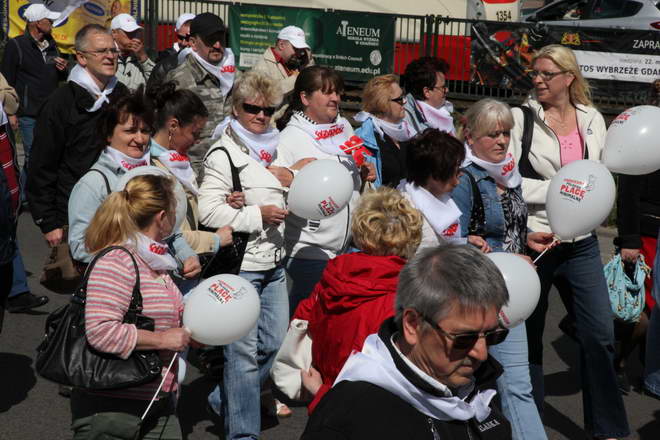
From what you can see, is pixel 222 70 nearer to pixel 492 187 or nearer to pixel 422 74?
pixel 422 74

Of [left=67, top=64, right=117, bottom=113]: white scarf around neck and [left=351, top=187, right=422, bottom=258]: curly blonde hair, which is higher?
[left=67, top=64, right=117, bottom=113]: white scarf around neck

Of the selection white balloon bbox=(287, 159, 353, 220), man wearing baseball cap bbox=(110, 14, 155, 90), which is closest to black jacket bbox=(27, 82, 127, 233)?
white balloon bbox=(287, 159, 353, 220)

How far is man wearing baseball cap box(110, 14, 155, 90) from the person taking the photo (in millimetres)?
8305

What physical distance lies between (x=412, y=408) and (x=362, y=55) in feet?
43.9

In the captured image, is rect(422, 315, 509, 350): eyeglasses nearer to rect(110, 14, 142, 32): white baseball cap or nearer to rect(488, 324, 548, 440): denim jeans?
rect(488, 324, 548, 440): denim jeans

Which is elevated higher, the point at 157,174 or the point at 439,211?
the point at 157,174

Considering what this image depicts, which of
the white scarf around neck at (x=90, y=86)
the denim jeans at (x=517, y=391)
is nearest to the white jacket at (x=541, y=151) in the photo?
the denim jeans at (x=517, y=391)

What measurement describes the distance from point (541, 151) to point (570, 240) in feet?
1.72

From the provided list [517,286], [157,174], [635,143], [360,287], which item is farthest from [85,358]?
[635,143]

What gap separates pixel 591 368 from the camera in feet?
16.6

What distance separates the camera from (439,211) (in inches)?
179

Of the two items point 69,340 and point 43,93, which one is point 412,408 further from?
point 43,93

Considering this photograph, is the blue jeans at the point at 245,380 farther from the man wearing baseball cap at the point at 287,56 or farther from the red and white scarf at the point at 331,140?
the man wearing baseball cap at the point at 287,56

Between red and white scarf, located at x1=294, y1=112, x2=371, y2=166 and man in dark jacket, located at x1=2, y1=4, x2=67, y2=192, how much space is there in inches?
209
